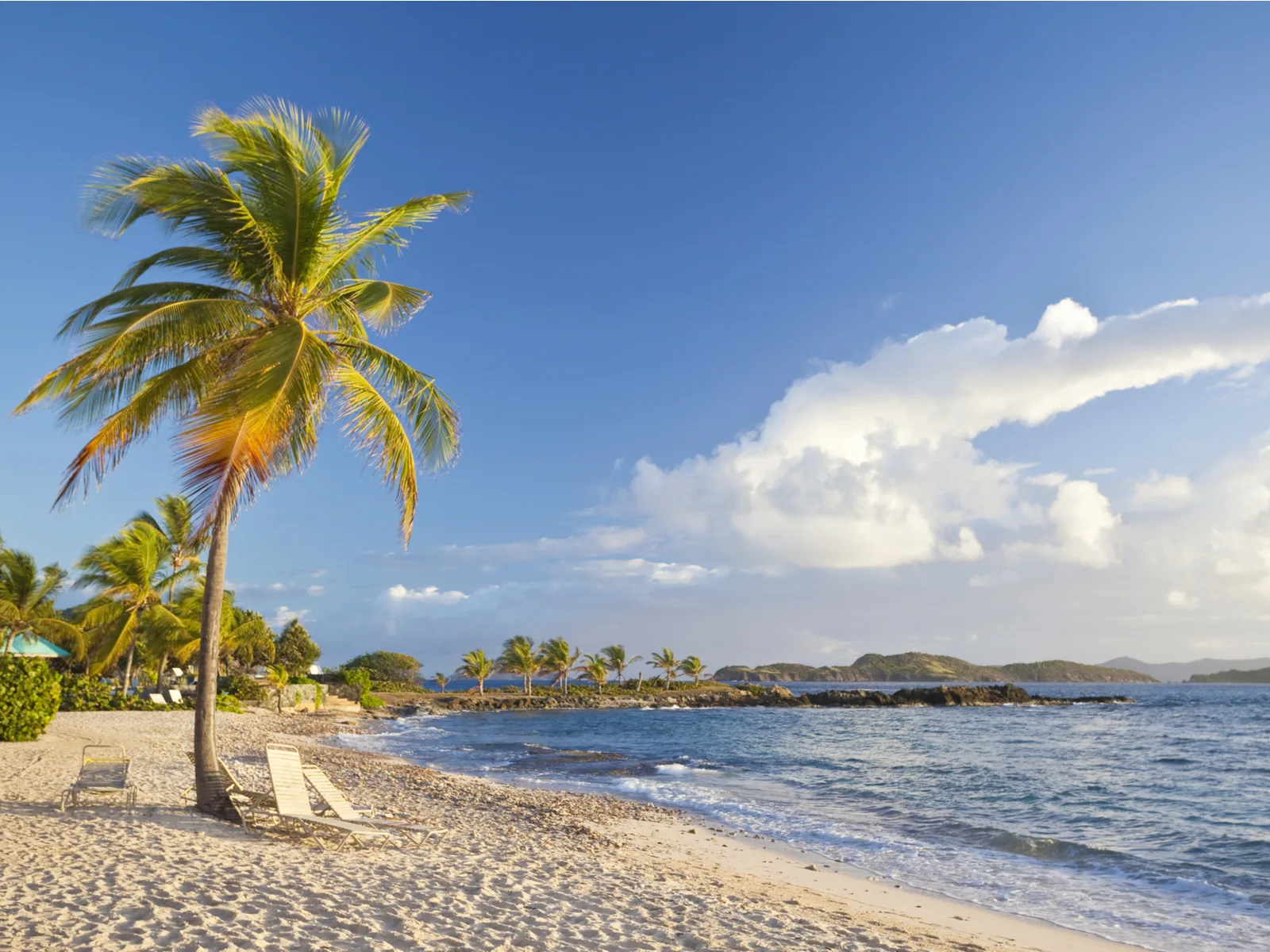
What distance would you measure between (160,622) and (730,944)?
35.2m

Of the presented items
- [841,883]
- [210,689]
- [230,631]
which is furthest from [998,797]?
[230,631]

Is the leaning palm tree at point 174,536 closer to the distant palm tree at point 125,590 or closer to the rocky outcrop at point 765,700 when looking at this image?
the distant palm tree at point 125,590

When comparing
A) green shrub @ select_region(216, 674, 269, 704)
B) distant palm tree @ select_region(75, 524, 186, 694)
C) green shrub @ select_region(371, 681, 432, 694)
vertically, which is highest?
distant palm tree @ select_region(75, 524, 186, 694)

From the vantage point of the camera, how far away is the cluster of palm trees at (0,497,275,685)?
1323 inches

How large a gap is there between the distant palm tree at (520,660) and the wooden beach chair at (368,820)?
71.9 m

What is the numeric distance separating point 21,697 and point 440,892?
15640 mm

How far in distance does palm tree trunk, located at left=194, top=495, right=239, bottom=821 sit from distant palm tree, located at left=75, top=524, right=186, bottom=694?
88.7 ft

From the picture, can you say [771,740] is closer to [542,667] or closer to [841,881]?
[841,881]

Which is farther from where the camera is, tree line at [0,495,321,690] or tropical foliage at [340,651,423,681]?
tropical foliage at [340,651,423,681]

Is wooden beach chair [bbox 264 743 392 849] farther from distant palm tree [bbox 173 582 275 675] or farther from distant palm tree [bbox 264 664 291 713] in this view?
distant palm tree [bbox 264 664 291 713]

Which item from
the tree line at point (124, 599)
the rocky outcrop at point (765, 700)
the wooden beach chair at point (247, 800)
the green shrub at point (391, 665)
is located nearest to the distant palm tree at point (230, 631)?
the tree line at point (124, 599)

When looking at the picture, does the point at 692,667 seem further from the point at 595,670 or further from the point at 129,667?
the point at 129,667

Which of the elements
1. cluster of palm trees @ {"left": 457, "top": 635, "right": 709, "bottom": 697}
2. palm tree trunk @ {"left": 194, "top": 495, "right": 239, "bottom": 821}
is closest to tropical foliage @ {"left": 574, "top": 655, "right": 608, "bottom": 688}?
cluster of palm trees @ {"left": 457, "top": 635, "right": 709, "bottom": 697}

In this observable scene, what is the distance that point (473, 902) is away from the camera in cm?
753
